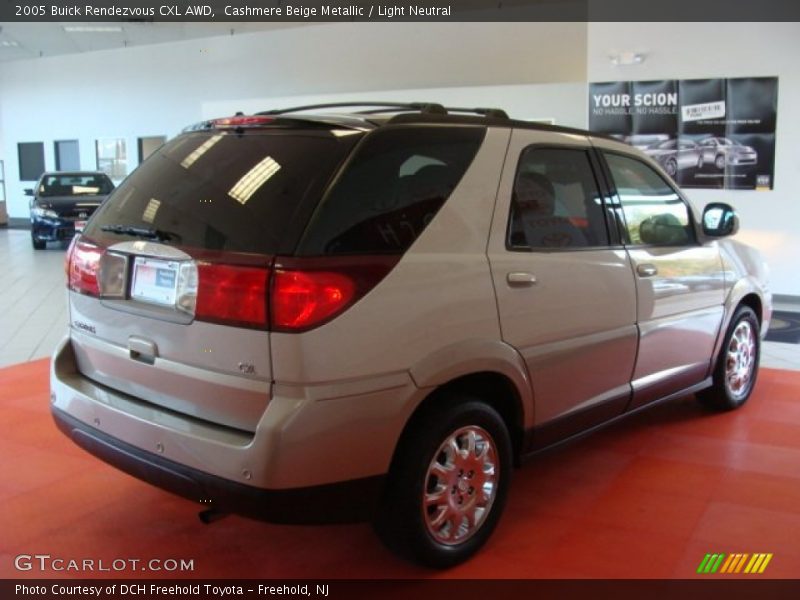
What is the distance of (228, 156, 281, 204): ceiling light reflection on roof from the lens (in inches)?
89.4

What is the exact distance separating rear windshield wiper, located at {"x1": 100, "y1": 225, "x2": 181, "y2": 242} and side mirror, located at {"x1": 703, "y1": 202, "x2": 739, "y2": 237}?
276 cm

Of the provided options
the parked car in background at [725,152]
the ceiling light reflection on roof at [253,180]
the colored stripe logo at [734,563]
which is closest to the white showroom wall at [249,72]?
the parked car in background at [725,152]

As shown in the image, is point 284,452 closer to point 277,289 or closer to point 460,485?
point 277,289

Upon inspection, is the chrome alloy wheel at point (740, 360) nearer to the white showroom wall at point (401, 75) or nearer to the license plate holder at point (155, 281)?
the license plate holder at point (155, 281)

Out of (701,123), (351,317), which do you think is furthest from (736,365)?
(701,123)

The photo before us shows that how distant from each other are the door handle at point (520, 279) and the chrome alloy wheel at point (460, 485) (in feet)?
1.74

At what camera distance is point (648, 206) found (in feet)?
11.4

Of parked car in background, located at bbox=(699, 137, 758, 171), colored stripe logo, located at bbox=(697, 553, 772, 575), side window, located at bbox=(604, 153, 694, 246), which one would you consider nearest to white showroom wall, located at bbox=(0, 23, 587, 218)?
parked car in background, located at bbox=(699, 137, 758, 171)

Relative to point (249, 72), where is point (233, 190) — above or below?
below

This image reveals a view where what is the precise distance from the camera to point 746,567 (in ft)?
8.55

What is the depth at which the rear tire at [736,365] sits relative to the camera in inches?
162

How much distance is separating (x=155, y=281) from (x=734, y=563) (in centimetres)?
226

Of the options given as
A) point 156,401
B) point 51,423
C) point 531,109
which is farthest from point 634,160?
point 531,109

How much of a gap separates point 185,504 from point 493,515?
1.31 meters
